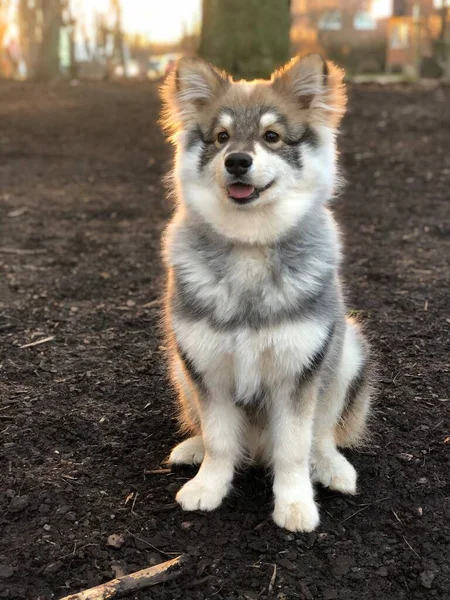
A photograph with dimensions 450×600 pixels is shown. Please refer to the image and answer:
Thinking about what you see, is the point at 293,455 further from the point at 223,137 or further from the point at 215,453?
the point at 223,137

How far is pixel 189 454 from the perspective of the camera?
3367 millimetres

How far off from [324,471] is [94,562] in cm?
116

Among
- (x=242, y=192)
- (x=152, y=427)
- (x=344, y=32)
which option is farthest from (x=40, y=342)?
(x=344, y=32)

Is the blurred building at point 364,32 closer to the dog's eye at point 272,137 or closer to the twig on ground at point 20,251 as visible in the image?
the twig on ground at point 20,251

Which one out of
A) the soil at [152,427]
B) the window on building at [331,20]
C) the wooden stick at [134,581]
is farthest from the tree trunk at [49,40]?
the wooden stick at [134,581]

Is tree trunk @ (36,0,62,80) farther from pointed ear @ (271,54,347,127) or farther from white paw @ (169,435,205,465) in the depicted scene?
white paw @ (169,435,205,465)

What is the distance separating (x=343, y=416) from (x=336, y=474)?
30cm

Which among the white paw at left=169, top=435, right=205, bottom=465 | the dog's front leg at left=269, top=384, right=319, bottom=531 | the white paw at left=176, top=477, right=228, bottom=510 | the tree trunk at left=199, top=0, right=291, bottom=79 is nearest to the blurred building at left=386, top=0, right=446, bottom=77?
the tree trunk at left=199, top=0, right=291, bottom=79

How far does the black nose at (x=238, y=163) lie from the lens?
9.23 ft

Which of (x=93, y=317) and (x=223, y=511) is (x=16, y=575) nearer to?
(x=223, y=511)

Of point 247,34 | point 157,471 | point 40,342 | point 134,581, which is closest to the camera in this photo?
point 134,581

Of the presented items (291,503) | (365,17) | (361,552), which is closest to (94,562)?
(291,503)

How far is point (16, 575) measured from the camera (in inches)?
103

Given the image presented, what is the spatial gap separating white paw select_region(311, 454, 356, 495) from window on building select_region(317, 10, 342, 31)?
2700 centimetres
